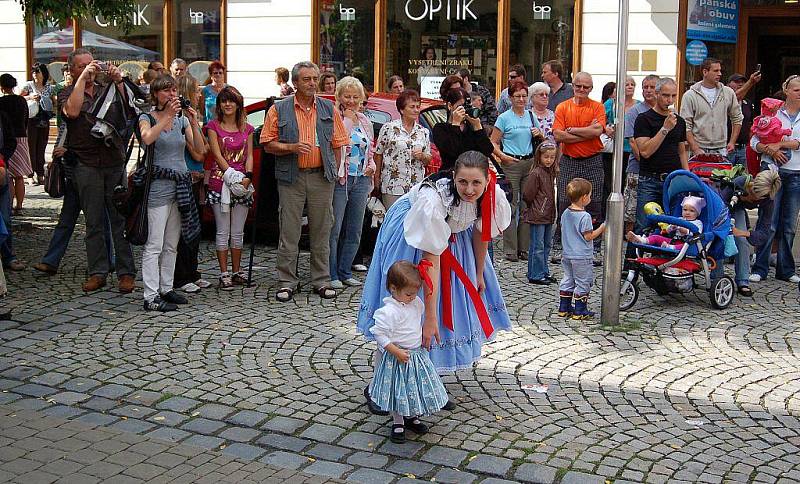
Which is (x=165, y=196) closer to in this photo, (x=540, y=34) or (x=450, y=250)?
(x=450, y=250)

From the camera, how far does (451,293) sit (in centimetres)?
607

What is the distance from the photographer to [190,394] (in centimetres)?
650

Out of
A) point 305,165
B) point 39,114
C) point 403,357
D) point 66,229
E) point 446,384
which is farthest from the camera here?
point 39,114

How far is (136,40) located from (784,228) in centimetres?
1327

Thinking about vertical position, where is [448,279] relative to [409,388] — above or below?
above

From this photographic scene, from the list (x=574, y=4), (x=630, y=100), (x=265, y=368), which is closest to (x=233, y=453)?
(x=265, y=368)

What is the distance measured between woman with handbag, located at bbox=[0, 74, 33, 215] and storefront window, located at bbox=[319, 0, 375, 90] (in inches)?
255

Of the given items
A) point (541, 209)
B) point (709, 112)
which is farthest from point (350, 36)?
point (541, 209)

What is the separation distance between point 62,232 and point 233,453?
4.98 metres

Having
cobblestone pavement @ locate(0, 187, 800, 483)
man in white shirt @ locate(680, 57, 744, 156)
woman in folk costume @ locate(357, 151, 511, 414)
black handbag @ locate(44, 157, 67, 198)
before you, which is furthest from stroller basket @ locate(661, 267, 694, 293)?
black handbag @ locate(44, 157, 67, 198)

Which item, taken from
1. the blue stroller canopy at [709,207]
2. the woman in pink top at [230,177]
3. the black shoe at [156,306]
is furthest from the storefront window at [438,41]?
the black shoe at [156,306]

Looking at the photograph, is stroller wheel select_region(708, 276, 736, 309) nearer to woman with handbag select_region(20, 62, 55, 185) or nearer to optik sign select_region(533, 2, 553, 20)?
optik sign select_region(533, 2, 553, 20)

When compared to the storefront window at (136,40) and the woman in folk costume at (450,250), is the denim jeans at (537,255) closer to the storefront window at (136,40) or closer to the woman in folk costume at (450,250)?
the woman in folk costume at (450,250)

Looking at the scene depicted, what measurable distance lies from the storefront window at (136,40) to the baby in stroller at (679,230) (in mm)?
12684
